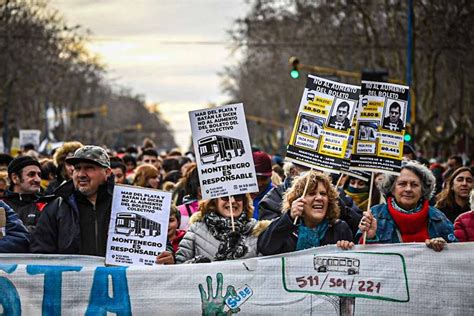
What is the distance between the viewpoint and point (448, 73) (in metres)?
50.1

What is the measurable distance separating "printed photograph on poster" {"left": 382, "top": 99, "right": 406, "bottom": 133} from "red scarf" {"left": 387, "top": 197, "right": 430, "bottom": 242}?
567 mm

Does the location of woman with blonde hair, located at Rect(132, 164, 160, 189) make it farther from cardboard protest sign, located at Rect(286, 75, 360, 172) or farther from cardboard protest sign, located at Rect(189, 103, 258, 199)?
cardboard protest sign, located at Rect(286, 75, 360, 172)

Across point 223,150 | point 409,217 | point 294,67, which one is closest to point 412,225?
point 409,217

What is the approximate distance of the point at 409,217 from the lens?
7.75 m

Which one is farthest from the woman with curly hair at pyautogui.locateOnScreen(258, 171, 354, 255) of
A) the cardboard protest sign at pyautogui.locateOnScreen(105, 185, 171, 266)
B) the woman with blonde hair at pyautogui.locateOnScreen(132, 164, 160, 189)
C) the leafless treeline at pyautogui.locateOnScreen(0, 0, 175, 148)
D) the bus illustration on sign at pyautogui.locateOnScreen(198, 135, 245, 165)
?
the leafless treeline at pyautogui.locateOnScreen(0, 0, 175, 148)

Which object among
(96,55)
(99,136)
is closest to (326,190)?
(96,55)

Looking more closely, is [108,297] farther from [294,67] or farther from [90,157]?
[294,67]

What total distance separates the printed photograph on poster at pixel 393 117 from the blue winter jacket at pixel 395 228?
0.56 metres

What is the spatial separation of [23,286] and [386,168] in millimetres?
2442

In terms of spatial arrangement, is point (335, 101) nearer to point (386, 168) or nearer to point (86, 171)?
point (386, 168)

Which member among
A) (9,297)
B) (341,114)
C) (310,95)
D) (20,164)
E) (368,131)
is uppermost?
(310,95)

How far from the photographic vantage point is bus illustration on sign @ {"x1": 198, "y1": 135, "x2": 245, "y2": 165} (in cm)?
804

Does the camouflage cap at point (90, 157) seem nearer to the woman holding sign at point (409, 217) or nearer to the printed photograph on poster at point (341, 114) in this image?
the printed photograph on poster at point (341, 114)

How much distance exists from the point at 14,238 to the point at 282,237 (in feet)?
6.12
